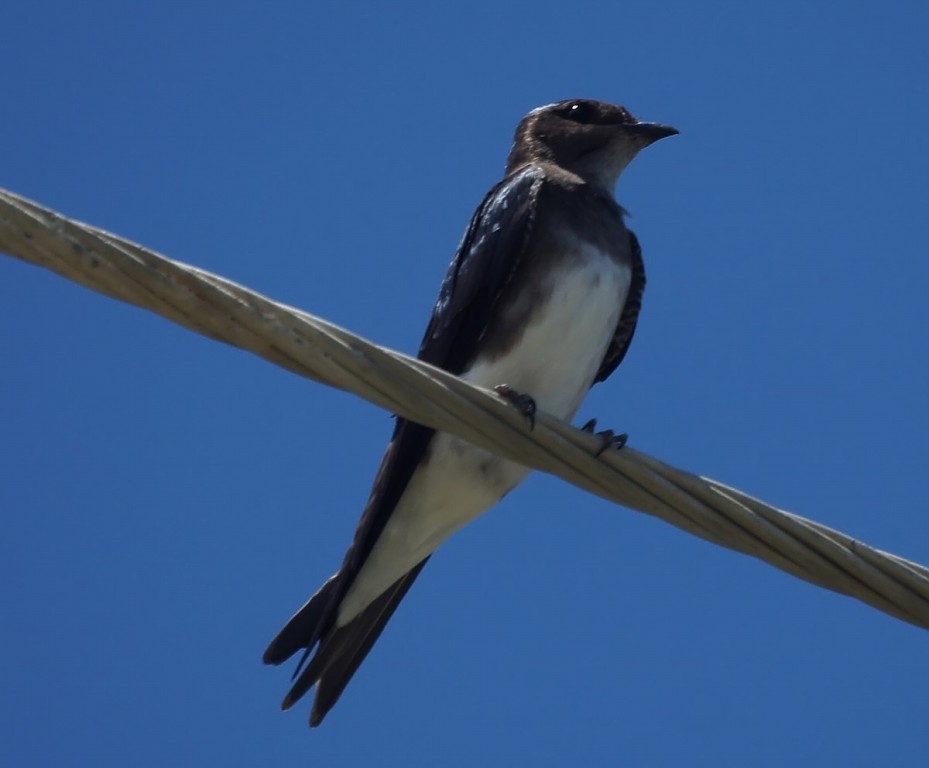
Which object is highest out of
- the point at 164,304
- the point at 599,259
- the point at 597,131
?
the point at 597,131

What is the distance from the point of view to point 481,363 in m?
5.87

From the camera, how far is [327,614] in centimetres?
548

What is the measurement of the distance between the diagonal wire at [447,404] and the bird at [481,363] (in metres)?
1.29

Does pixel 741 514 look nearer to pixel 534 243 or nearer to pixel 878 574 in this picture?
pixel 878 574

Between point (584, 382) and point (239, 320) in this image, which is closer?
point (239, 320)

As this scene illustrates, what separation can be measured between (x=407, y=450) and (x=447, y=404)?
178cm

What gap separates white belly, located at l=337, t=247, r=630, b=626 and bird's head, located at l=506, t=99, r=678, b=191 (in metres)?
0.97

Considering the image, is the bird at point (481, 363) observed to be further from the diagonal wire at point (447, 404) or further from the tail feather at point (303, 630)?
the diagonal wire at point (447, 404)

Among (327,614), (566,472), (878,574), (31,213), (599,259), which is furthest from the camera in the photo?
(599,259)

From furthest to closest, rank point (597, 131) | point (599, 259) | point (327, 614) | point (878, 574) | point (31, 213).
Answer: point (597, 131) < point (599, 259) < point (327, 614) < point (878, 574) < point (31, 213)

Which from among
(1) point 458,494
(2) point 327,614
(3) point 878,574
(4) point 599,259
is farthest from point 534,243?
(3) point 878,574

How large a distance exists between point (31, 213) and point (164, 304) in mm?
308

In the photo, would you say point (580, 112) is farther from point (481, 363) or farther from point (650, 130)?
point (481, 363)

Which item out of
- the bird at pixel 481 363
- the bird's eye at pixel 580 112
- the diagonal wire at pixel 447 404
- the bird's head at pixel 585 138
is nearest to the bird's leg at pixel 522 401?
the diagonal wire at pixel 447 404
